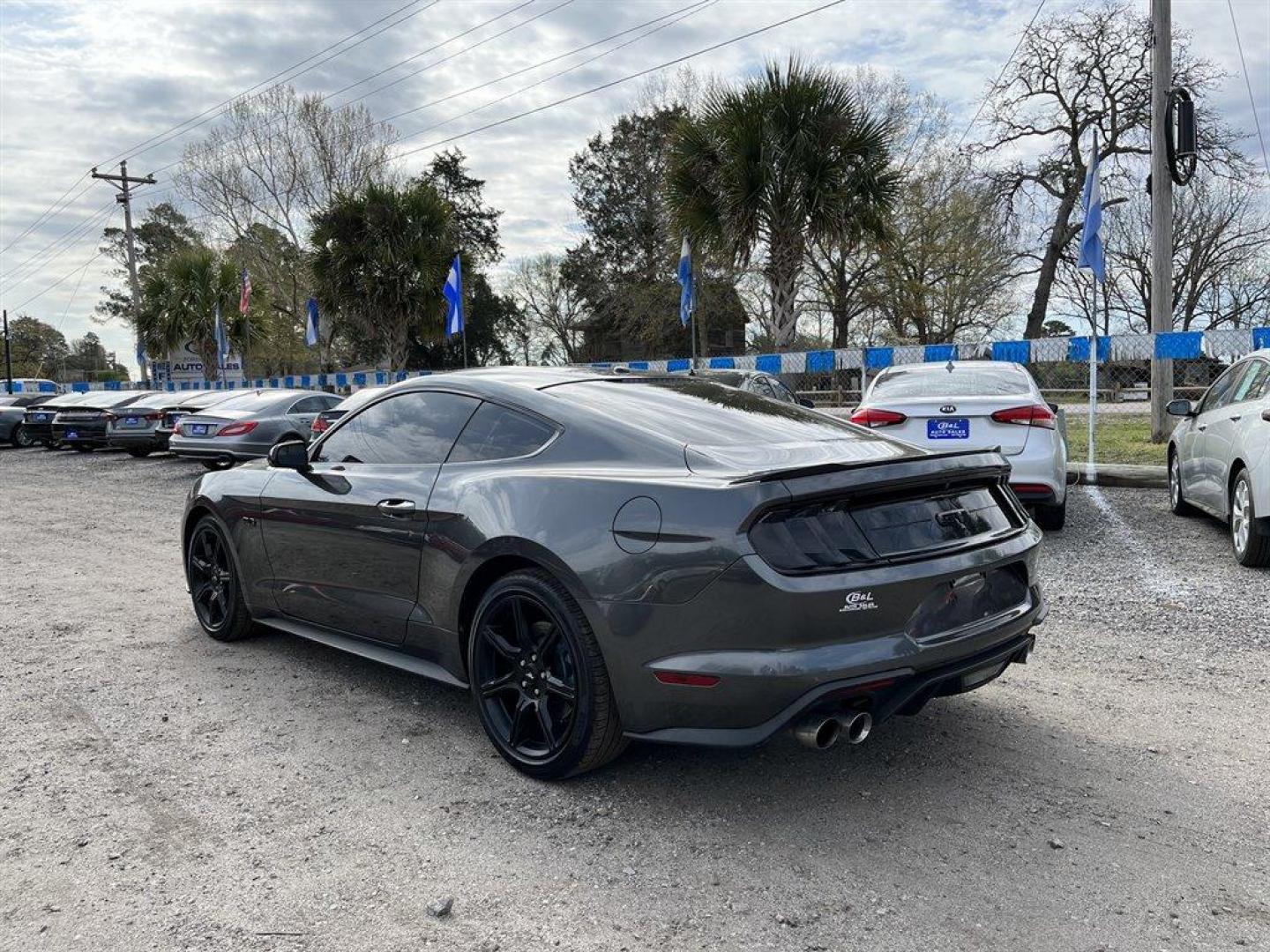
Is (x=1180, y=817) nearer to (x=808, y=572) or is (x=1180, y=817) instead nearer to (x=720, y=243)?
(x=808, y=572)

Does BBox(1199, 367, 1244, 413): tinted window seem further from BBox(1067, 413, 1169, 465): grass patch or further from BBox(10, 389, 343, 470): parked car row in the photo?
BBox(10, 389, 343, 470): parked car row

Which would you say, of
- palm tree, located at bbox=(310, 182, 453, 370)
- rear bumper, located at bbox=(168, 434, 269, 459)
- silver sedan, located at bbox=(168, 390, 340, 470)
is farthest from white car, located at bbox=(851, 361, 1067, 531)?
palm tree, located at bbox=(310, 182, 453, 370)

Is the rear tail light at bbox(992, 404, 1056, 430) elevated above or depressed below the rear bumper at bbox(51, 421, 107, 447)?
above

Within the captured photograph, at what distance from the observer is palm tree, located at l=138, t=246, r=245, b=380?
34594 millimetres

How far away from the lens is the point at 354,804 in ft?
10.3

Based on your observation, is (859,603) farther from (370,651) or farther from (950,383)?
(950,383)

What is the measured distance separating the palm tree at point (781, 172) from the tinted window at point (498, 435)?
45.2 feet

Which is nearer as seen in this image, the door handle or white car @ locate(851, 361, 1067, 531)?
the door handle

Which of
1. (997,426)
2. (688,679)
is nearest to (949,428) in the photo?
(997,426)

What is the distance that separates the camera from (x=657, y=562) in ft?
9.34

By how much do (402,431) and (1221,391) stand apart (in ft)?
21.6

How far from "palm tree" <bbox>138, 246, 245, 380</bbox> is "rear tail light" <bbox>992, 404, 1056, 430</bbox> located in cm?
3177

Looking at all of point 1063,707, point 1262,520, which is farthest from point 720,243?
point 1063,707

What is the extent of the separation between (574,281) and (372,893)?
48.5 metres
